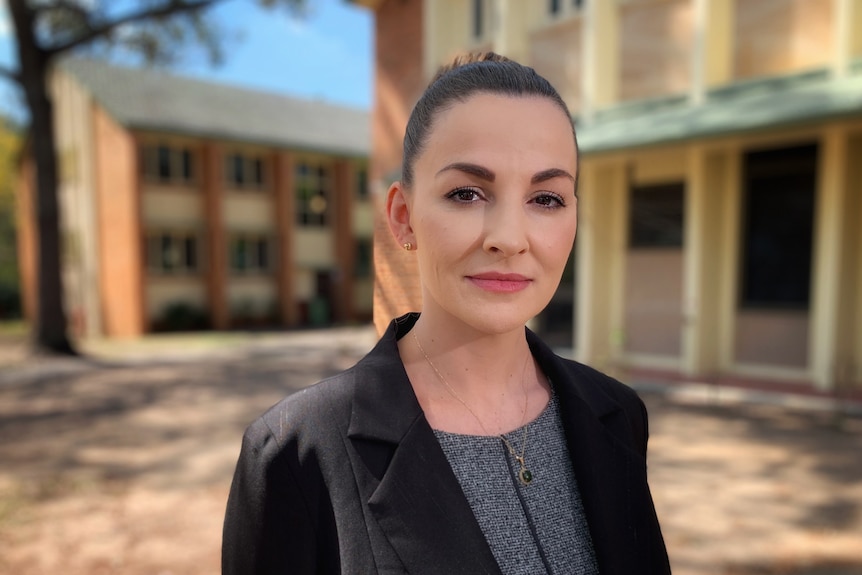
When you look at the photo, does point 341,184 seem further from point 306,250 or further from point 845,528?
point 845,528

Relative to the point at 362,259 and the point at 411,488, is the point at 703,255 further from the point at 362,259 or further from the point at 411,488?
the point at 362,259

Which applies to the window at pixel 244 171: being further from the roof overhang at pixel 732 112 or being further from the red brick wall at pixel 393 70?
the roof overhang at pixel 732 112

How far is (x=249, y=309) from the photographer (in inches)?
901

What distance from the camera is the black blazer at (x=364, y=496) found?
1.10m

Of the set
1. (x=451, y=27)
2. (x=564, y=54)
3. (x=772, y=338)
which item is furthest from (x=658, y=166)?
(x=451, y=27)

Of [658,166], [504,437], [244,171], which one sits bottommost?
[504,437]

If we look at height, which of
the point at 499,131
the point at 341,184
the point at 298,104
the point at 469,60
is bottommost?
the point at 499,131

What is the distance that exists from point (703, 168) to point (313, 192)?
1737 centimetres

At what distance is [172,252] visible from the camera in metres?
21.5

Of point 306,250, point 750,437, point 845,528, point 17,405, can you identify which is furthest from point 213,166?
point 845,528

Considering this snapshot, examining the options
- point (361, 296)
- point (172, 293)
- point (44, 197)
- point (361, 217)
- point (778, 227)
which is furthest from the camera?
point (361, 296)

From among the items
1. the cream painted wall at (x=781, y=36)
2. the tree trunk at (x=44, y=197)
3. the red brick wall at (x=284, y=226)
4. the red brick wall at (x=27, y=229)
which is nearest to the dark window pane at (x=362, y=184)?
the red brick wall at (x=284, y=226)

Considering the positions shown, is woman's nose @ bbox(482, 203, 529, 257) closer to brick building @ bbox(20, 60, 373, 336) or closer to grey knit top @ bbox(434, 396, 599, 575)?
grey knit top @ bbox(434, 396, 599, 575)

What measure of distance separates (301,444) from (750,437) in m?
6.80
